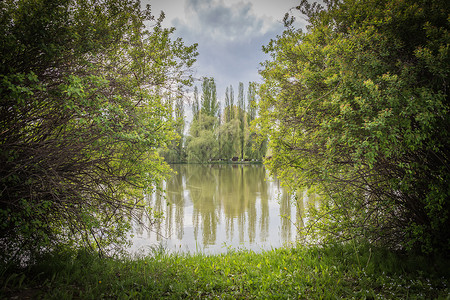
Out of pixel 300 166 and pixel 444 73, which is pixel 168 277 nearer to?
pixel 300 166

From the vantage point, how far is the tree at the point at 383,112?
3021 millimetres

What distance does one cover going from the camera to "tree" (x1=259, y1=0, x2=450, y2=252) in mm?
3021

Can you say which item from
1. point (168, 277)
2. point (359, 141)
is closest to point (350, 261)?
point (359, 141)

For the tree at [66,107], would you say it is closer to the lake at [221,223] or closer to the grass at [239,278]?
the grass at [239,278]

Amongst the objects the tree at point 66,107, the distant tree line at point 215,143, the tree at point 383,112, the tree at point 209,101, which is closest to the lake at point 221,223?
the tree at point 383,112

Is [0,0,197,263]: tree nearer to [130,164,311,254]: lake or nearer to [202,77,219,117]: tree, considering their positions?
[130,164,311,254]: lake

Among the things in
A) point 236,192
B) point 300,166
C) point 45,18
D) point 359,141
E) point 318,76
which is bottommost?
point 236,192

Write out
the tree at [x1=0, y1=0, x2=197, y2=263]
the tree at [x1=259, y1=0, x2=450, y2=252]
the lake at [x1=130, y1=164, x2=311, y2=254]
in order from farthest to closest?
the lake at [x1=130, y1=164, x2=311, y2=254]
the tree at [x1=259, y1=0, x2=450, y2=252]
the tree at [x1=0, y1=0, x2=197, y2=263]

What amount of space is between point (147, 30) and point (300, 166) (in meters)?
4.95

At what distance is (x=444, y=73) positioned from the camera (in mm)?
3092

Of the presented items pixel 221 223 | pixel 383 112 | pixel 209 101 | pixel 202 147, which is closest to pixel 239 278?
pixel 383 112

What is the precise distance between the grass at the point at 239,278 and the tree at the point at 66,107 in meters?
0.57

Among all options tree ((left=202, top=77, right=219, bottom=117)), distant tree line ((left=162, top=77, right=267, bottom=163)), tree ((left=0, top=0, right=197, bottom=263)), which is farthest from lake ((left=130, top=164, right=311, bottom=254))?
tree ((left=202, top=77, right=219, bottom=117))

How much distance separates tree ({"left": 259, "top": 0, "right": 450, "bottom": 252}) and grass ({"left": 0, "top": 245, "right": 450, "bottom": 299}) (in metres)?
0.55
